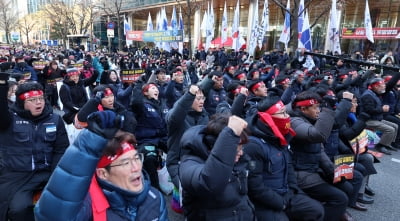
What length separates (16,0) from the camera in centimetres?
8069

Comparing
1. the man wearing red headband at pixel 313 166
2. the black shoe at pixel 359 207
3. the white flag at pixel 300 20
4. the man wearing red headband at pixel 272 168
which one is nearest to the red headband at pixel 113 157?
the man wearing red headband at pixel 272 168

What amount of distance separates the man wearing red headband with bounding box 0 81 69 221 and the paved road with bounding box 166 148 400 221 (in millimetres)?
1853

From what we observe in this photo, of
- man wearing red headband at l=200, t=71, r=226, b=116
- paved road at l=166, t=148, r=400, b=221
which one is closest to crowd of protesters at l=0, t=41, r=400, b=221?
paved road at l=166, t=148, r=400, b=221

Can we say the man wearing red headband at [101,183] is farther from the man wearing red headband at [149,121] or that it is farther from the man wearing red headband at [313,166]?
the man wearing red headband at [149,121]

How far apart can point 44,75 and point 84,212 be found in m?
9.81

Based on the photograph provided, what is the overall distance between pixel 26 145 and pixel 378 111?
7.16 meters

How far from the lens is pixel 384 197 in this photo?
486 centimetres

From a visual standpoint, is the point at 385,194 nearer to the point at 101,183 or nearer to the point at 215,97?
the point at 215,97

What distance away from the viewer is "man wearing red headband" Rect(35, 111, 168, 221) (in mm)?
1456

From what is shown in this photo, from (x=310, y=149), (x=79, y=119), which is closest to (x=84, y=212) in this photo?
(x=79, y=119)

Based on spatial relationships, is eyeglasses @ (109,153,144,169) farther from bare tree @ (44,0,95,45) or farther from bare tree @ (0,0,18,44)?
bare tree @ (0,0,18,44)

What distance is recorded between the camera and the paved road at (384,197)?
4.27 m

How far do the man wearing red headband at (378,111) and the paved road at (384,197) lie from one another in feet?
2.38

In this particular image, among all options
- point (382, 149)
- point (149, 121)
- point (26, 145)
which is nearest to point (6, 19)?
point (149, 121)
